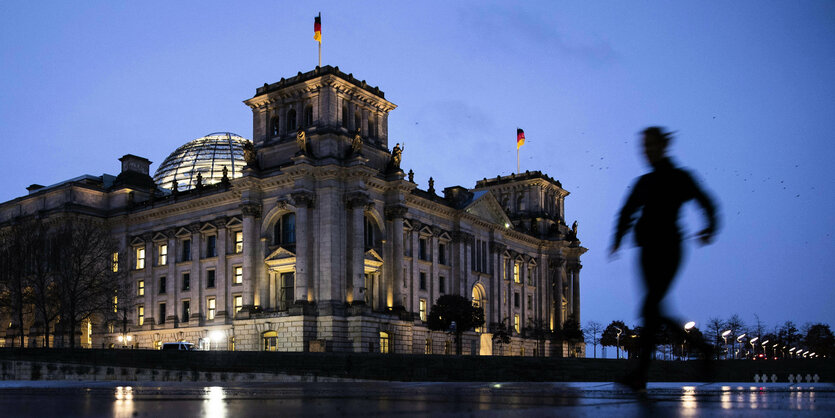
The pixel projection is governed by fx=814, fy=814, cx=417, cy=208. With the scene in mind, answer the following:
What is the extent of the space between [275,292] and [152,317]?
1563 cm

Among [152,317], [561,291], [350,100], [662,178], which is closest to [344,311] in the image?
[350,100]

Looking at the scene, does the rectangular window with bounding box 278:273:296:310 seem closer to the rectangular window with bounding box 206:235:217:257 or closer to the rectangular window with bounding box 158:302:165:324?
the rectangular window with bounding box 206:235:217:257

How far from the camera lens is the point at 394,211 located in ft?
204

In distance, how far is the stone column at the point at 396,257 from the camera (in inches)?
2429

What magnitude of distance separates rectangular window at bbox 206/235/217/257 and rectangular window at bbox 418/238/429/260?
1707 cm

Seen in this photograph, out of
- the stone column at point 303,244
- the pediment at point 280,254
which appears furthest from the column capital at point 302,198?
the pediment at point 280,254

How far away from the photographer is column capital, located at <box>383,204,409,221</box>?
6228 cm

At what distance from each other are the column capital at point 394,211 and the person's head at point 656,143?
53449mm

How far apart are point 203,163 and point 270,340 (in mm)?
33918

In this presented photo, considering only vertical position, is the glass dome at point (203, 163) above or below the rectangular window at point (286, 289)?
above

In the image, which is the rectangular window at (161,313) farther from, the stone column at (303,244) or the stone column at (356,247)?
the stone column at (356,247)

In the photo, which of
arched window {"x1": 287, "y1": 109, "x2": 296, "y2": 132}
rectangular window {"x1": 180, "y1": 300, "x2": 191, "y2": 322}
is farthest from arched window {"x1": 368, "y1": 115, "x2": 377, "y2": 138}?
rectangular window {"x1": 180, "y1": 300, "x2": 191, "y2": 322}

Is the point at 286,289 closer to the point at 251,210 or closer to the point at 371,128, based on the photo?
the point at 251,210

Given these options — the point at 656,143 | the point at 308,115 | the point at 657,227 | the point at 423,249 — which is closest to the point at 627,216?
the point at 657,227
